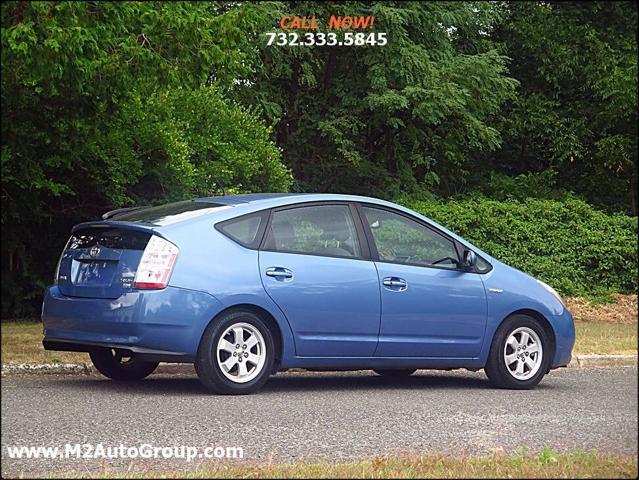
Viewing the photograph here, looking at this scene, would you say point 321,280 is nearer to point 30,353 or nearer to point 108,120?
point 30,353

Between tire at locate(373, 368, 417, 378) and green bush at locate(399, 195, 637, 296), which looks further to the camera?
green bush at locate(399, 195, 637, 296)

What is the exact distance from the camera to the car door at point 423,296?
10.3 metres

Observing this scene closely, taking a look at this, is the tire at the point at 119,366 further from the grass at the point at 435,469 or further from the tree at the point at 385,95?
the tree at the point at 385,95

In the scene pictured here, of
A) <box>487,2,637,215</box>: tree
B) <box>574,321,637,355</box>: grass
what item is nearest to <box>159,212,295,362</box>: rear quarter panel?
<box>574,321,637,355</box>: grass

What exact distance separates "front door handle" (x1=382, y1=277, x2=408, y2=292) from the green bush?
1131cm

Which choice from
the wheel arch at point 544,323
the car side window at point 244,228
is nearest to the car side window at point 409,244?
the wheel arch at point 544,323

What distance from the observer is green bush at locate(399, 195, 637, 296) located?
2169 centimetres

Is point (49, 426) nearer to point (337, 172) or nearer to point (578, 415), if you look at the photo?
point (578, 415)

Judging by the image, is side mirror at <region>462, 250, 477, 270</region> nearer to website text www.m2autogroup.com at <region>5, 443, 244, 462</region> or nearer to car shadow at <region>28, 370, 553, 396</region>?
car shadow at <region>28, 370, 553, 396</region>

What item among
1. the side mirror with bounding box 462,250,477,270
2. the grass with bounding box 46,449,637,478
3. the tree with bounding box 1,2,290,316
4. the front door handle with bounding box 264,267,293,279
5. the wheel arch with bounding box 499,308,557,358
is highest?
the tree with bounding box 1,2,290,316

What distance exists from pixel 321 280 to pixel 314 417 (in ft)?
5.27

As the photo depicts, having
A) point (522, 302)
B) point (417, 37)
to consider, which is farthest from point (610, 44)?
point (522, 302)

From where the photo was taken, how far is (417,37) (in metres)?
27.5

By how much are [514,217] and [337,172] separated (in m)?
7.24
